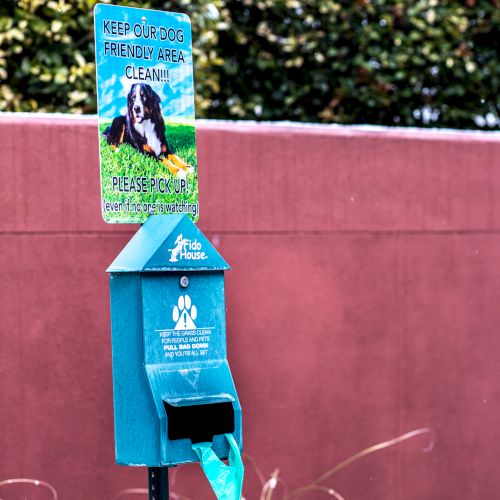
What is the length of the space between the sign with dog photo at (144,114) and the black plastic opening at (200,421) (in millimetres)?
640

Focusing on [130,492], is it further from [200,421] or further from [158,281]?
[158,281]

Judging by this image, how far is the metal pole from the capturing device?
3.41 m

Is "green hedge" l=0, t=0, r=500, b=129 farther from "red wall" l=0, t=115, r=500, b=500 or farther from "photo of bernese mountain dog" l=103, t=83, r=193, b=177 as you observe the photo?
"photo of bernese mountain dog" l=103, t=83, r=193, b=177

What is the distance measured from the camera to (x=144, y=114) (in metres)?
3.50

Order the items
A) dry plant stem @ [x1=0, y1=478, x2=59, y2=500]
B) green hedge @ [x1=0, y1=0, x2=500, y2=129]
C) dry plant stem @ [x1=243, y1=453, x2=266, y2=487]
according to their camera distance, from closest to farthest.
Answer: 1. dry plant stem @ [x1=0, y1=478, x2=59, y2=500]
2. dry plant stem @ [x1=243, y1=453, x2=266, y2=487]
3. green hedge @ [x1=0, y1=0, x2=500, y2=129]

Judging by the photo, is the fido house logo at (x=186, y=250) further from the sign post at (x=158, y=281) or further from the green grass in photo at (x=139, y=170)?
the green grass in photo at (x=139, y=170)

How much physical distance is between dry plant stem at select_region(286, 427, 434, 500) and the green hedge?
10.1 feet

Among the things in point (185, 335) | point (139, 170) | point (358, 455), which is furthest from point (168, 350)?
point (358, 455)

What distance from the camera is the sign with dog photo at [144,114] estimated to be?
11.3 feet

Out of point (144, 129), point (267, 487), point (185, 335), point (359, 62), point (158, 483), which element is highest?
point (359, 62)

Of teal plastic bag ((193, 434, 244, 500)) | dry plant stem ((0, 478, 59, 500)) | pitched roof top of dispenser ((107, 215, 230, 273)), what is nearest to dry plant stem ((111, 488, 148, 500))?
dry plant stem ((0, 478, 59, 500))

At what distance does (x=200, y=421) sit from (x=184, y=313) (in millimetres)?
347

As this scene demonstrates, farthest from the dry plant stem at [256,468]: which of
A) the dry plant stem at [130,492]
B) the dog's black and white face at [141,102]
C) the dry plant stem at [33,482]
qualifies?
the dog's black and white face at [141,102]

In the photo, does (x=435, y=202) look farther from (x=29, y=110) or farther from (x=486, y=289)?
(x=29, y=110)
